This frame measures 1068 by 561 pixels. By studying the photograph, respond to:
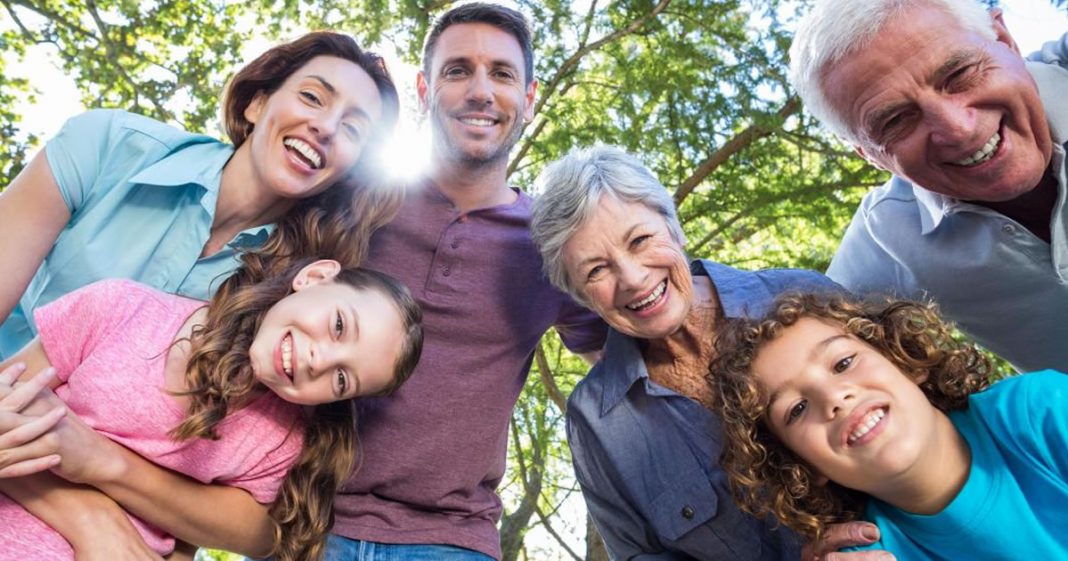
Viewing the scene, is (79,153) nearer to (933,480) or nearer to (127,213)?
(127,213)

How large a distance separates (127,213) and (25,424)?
28.3 inches

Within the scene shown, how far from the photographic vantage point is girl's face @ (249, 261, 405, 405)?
219 centimetres

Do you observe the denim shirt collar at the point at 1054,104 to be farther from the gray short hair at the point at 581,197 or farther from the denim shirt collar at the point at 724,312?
the gray short hair at the point at 581,197

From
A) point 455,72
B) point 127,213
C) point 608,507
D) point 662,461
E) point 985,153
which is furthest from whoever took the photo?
point 455,72

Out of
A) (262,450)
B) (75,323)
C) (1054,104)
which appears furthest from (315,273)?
(1054,104)

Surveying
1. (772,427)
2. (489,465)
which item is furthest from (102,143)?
(772,427)

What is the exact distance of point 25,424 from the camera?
1.86 m

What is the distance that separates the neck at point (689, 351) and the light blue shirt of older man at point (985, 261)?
0.53m

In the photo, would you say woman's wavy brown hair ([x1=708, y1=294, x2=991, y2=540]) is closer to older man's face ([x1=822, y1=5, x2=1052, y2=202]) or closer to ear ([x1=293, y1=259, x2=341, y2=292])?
older man's face ([x1=822, y1=5, x2=1052, y2=202])

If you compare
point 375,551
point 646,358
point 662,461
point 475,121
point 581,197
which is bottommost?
point 375,551

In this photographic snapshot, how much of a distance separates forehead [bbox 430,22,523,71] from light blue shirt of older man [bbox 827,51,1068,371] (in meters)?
1.45

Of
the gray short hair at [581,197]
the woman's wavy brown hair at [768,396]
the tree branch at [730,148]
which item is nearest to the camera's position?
the woman's wavy brown hair at [768,396]

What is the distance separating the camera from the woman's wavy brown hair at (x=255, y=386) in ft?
7.01

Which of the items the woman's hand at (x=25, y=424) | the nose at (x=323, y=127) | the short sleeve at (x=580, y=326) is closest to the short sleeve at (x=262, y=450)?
the woman's hand at (x=25, y=424)
